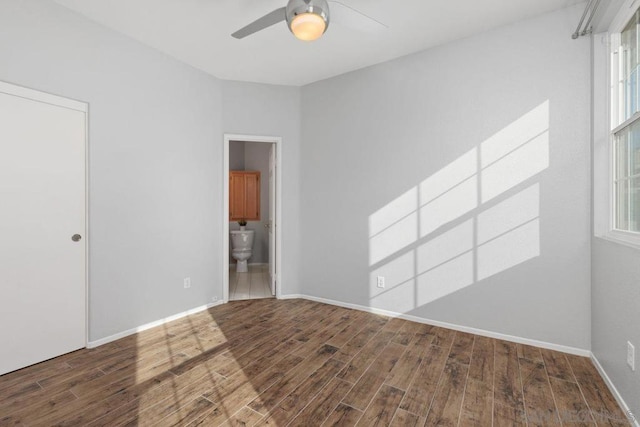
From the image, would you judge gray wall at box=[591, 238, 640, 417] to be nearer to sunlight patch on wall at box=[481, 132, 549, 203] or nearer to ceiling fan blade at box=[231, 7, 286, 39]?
sunlight patch on wall at box=[481, 132, 549, 203]

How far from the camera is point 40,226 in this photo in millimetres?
2395

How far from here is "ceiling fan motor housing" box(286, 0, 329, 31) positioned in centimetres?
179

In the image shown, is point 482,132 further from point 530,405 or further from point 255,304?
point 255,304

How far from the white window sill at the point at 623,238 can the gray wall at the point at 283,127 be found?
9.90 feet

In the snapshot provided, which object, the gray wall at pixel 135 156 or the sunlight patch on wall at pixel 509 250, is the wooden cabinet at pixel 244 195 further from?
the sunlight patch on wall at pixel 509 250

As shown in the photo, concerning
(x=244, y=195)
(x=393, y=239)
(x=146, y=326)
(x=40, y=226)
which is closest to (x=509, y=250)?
(x=393, y=239)

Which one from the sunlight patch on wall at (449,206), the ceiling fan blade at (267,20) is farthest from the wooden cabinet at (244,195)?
the ceiling fan blade at (267,20)

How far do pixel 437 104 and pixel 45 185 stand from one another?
11.5 feet

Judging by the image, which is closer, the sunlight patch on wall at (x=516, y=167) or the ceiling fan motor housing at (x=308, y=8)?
the ceiling fan motor housing at (x=308, y=8)

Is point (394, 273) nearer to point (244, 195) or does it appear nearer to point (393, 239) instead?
point (393, 239)

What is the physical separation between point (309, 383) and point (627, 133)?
2723mm

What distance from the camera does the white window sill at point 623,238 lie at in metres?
1.79

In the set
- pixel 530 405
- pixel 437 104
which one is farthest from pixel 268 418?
pixel 437 104

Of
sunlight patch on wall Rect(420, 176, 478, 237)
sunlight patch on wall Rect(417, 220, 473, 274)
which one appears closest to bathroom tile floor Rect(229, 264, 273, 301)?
sunlight patch on wall Rect(417, 220, 473, 274)
